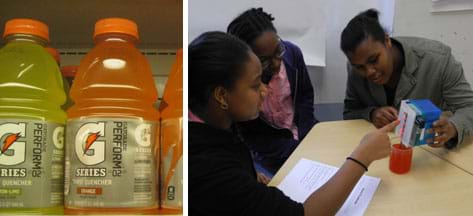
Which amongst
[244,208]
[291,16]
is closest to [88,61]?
[244,208]

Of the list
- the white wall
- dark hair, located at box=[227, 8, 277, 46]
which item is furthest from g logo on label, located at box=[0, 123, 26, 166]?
the white wall

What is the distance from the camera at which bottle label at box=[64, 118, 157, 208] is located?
525 millimetres

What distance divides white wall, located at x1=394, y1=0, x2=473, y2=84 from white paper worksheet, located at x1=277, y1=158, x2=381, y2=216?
4.11ft

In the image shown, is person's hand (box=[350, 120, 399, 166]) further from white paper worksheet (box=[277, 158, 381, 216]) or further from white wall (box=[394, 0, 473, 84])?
white wall (box=[394, 0, 473, 84])

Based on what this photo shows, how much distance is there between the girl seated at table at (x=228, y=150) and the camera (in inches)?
28.8

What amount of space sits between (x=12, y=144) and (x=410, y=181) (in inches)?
32.7

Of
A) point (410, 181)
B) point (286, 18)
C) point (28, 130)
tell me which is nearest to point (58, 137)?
point (28, 130)

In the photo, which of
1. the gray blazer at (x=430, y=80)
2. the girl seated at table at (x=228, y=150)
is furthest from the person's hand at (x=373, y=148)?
the gray blazer at (x=430, y=80)

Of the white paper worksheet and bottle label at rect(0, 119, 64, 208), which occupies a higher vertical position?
bottle label at rect(0, 119, 64, 208)

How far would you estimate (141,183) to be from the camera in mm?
540

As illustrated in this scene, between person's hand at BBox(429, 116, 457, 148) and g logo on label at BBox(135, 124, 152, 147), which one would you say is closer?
g logo on label at BBox(135, 124, 152, 147)

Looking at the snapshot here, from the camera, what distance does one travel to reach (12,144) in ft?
1.69

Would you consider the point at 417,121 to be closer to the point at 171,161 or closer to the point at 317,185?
the point at 317,185

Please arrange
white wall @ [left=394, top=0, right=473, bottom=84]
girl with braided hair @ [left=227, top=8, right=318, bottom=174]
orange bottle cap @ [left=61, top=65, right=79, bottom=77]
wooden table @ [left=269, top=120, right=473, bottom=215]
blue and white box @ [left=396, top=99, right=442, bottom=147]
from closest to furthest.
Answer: orange bottle cap @ [left=61, top=65, right=79, bottom=77] < wooden table @ [left=269, top=120, right=473, bottom=215] < blue and white box @ [left=396, top=99, right=442, bottom=147] < girl with braided hair @ [left=227, top=8, right=318, bottom=174] < white wall @ [left=394, top=0, right=473, bottom=84]
